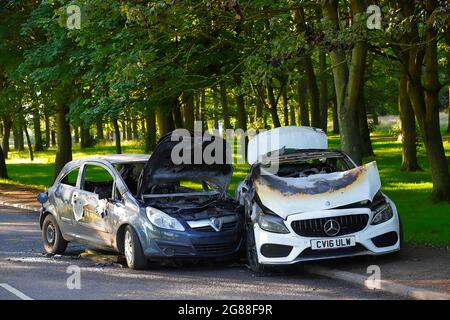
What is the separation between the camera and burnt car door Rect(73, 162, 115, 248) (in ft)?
36.7

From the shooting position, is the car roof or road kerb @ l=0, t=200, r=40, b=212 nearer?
the car roof

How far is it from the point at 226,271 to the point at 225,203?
1111mm

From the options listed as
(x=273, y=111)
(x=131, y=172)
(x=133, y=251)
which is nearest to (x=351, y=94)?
(x=131, y=172)

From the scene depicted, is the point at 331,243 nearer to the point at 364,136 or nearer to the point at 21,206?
the point at 21,206

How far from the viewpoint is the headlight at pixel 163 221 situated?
10.2m

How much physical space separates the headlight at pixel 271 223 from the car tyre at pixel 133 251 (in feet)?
5.98

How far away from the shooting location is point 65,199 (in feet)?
40.4

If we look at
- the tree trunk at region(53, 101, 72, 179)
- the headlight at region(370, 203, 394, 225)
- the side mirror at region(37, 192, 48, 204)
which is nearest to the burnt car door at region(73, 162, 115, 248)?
the side mirror at region(37, 192, 48, 204)

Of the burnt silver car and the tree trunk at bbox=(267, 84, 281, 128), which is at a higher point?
the tree trunk at bbox=(267, 84, 281, 128)

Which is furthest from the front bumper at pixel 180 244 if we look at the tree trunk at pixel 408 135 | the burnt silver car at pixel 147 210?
the tree trunk at pixel 408 135

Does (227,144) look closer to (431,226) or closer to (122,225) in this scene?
(122,225)

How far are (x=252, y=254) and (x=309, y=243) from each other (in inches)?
38.2

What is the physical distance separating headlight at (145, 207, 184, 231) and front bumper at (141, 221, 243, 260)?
6cm
